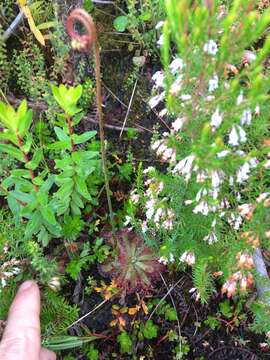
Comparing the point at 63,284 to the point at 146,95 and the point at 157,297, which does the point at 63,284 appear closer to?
the point at 157,297

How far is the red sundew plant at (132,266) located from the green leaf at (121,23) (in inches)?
65.1

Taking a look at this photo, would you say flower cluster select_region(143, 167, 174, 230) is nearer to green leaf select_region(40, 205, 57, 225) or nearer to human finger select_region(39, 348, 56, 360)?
green leaf select_region(40, 205, 57, 225)

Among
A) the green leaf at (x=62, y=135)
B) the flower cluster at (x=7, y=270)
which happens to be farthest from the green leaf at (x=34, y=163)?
the flower cluster at (x=7, y=270)

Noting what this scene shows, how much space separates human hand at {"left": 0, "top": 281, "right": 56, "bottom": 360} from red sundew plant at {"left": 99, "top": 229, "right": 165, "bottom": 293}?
0.67 metres

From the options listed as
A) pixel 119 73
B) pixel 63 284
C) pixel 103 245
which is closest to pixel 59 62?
pixel 119 73

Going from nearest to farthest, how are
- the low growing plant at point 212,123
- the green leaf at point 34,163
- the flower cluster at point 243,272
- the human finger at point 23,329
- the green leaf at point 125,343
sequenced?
the low growing plant at point 212,123 < the flower cluster at point 243,272 < the human finger at point 23,329 < the green leaf at point 34,163 < the green leaf at point 125,343

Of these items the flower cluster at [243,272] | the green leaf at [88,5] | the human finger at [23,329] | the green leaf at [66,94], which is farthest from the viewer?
→ the green leaf at [88,5]

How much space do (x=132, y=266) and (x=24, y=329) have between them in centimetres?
95

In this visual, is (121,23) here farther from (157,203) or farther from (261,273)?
(261,273)

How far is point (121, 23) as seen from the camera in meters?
3.68

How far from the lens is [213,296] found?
128 inches

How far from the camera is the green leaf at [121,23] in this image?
12.0ft

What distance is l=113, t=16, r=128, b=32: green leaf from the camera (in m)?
3.67

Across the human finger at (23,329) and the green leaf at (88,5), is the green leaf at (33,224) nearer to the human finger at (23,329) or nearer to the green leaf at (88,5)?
the human finger at (23,329)
